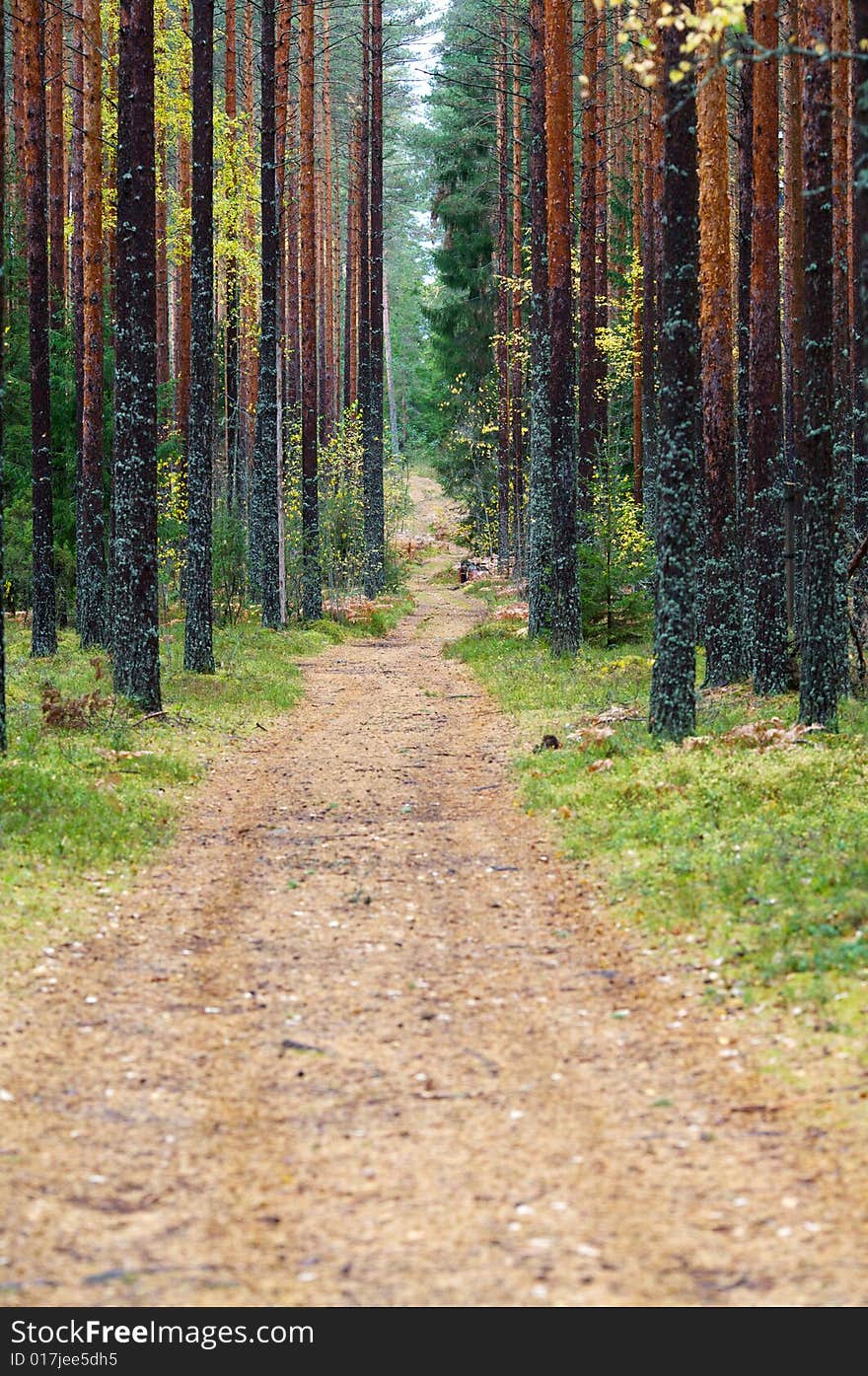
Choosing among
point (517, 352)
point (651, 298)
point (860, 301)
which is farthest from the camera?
point (517, 352)

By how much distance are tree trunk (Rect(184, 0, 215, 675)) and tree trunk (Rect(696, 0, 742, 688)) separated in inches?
310

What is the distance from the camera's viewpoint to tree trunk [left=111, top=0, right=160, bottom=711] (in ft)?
50.9

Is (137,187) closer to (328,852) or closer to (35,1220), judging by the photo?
(328,852)

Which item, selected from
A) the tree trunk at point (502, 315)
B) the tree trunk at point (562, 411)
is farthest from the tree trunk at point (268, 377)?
the tree trunk at point (502, 315)

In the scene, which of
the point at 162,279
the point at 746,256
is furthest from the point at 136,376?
the point at 162,279

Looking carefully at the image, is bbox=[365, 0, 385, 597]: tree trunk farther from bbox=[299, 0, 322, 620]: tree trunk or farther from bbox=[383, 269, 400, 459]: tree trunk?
bbox=[383, 269, 400, 459]: tree trunk

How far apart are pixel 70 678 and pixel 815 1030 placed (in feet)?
50.6

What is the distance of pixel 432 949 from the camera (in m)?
8.28

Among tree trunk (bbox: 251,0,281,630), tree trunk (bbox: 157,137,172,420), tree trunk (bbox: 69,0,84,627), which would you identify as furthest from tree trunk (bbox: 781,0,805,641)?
tree trunk (bbox: 157,137,172,420)

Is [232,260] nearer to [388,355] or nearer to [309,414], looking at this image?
[309,414]

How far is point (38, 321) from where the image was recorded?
22.9 m

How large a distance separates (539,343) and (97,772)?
14.0 meters
